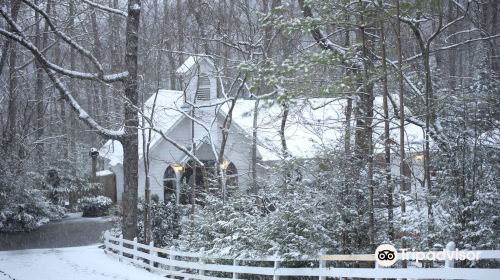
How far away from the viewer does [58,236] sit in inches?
1102

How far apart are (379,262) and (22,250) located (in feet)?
58.5

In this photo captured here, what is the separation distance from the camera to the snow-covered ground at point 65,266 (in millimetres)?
15914

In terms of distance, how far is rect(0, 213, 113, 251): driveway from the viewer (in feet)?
83.7

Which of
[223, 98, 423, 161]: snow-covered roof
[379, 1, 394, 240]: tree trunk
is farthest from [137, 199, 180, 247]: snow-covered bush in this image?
[379, 1, 394, 240]: tree trunk

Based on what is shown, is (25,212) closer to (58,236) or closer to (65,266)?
(58,236)

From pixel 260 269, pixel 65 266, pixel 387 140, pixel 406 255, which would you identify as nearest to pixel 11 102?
pixel 65 266

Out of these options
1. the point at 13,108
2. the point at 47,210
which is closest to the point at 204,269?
the point at 47,210

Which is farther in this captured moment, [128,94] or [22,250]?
[22,250]

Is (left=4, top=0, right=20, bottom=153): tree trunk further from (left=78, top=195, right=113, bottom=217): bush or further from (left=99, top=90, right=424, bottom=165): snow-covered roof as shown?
(left=78, top=195, right=113, bottom=217): bush

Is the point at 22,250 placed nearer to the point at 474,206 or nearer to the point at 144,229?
the point at 144,229

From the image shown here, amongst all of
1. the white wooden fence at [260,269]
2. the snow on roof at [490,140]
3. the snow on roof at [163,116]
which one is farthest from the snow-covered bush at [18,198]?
the snow on roof at [490,140]

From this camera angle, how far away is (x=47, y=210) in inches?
1183

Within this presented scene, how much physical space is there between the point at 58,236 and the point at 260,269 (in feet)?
59.1

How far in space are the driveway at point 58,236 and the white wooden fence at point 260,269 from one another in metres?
6.29
